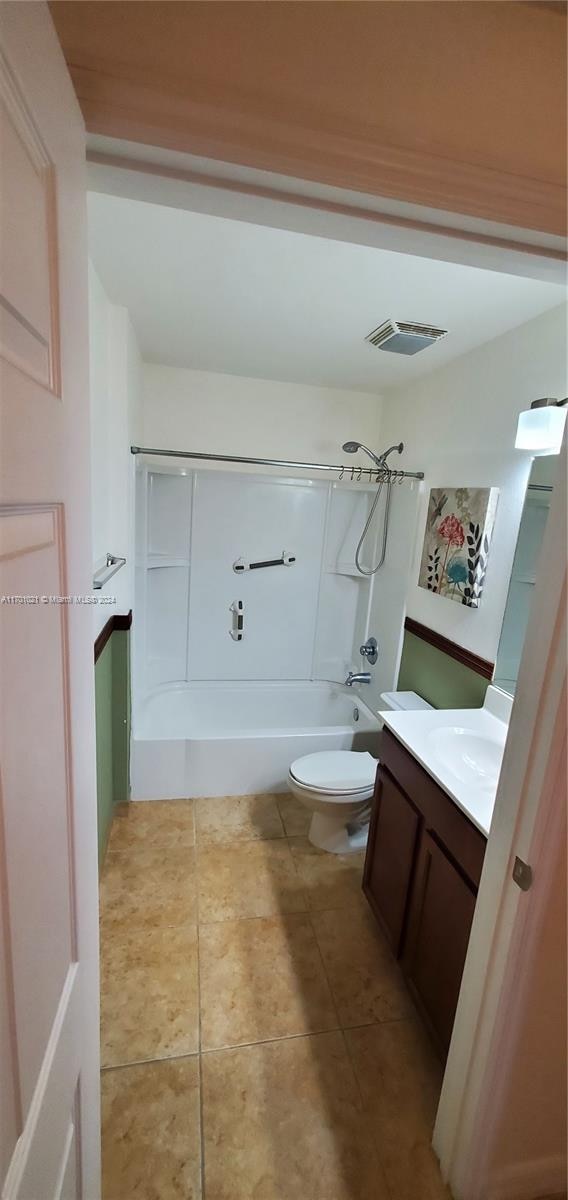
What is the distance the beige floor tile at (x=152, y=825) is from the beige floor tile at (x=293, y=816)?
0.48 m

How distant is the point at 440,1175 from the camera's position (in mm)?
1187

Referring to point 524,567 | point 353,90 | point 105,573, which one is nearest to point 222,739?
point 105,573

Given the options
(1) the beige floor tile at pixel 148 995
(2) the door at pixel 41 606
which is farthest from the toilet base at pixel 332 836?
(2) the door at pixel 41 606

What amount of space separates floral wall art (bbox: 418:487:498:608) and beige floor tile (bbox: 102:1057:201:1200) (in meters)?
1.85

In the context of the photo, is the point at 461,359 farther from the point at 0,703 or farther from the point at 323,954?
the point at 323,954

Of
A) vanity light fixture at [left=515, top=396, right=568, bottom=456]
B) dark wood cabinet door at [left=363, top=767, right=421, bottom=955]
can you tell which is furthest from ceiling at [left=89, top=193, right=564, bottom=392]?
dark wood cabinet door at [left=363, top=767, right=421, bottom=955]

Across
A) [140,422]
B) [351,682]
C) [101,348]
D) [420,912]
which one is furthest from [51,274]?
[351,682]

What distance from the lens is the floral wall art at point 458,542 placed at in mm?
1916

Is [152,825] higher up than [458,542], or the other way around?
[458,542]

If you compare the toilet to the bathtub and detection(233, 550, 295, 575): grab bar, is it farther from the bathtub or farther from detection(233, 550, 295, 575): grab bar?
detection(233, 550, 295, 575): grab bar

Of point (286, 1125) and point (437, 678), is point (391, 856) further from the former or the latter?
point (437, 678)

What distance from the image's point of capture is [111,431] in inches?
81.0

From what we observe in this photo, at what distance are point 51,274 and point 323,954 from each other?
2089mm

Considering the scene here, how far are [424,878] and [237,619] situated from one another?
1998 mm
